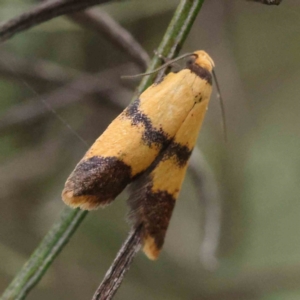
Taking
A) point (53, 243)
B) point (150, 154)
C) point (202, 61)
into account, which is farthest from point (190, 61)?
point (53, 243)

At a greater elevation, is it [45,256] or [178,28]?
[178,28]

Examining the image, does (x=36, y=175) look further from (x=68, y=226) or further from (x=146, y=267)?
(x=68, y=226)

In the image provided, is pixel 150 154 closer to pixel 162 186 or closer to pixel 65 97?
pixel 162 186

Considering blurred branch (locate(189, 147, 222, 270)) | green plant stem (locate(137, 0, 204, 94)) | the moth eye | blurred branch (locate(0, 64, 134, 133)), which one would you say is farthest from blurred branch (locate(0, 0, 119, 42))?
blurred branch (locate(189, 147, 222, 270))

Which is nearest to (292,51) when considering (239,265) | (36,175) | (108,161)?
(239,265)

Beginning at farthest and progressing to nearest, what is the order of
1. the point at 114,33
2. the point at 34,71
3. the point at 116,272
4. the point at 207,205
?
the point at 207,205, the point at 34,71, the point at 114,33, the point at 116,272

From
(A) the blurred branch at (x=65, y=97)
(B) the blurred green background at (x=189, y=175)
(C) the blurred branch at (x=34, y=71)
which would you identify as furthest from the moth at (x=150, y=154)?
→ (C) the blurred branch at (x=34, y=71)
